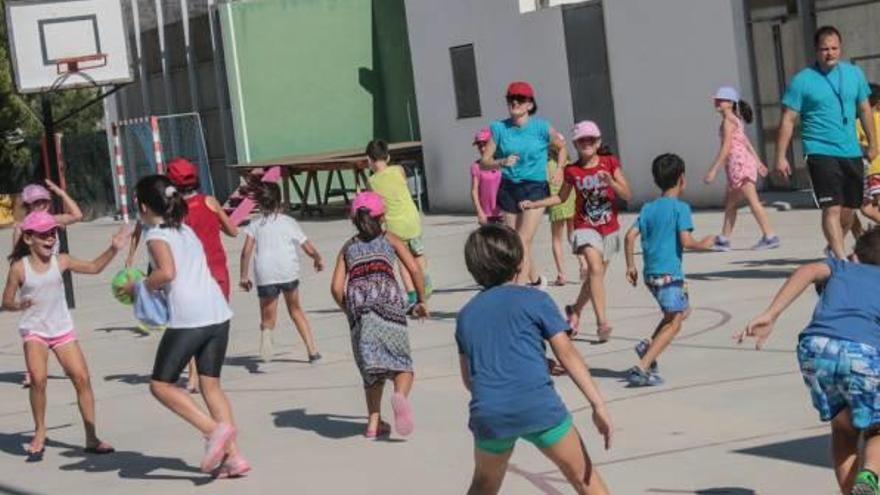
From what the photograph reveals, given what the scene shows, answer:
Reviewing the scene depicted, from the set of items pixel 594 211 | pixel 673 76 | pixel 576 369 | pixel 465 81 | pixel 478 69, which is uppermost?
pixel 478 69

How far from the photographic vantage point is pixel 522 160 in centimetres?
1403

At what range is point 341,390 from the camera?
471 inches

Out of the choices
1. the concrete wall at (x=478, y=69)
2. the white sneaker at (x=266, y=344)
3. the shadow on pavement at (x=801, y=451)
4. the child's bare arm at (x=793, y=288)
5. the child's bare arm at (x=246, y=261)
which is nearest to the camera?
the child's bare arm at (x=793, y=288)

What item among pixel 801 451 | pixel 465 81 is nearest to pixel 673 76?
pixel 465 81

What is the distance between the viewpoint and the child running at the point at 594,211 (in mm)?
12305

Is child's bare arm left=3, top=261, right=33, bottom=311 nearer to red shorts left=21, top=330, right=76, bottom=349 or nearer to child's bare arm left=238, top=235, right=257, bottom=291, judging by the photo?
red shorts left=21, top=330, right=76, bottom=349

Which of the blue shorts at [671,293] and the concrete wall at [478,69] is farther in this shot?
the concrete wall at [478,69]

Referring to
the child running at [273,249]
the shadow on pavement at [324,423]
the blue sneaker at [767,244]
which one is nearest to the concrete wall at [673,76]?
the blue sneaker at [767,244]

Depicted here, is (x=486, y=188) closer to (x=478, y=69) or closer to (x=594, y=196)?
(x=594, y=196)

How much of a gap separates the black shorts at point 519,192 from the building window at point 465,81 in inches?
526

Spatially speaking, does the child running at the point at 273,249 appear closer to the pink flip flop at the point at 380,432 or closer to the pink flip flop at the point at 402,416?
the pink flip flop at the point at 380,432

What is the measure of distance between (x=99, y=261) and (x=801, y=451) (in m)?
3.98

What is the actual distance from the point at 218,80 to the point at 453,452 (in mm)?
27839

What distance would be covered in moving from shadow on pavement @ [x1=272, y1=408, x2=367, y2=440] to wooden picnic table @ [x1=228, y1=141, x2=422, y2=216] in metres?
17.7
